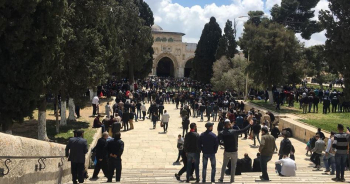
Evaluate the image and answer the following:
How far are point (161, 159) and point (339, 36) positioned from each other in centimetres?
989

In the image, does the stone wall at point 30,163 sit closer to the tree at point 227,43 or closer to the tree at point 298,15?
the tree at point 227,43

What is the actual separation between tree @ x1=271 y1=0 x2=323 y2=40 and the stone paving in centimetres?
3311

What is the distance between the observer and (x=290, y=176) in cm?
903

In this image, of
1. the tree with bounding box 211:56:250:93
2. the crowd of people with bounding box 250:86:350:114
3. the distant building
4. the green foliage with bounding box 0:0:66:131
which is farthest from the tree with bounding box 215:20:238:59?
the green foliage with bounding box 0:0:66:131

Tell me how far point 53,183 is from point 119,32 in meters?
25.6

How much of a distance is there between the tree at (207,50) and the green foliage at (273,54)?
818 inches

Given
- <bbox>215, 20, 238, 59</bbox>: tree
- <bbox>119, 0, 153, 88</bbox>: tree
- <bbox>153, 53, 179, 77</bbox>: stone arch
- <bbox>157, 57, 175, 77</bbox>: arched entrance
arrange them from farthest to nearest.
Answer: <bbox>157, 57, 175, 77</bbox>: arched entrance
<bbox>153, 53, 179, 77</bbox>: stone arch
<bbox>215, 20, 238, 59</bbox>: tree
<bbox>119, 0, 153, 88</bbox>: tree

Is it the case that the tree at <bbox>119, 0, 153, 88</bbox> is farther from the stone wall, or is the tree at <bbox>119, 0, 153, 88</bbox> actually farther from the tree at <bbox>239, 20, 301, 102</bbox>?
the stone wall

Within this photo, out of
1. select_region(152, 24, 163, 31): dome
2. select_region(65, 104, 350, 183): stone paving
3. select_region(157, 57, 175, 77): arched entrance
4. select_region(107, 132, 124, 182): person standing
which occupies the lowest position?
select_region(65, 104, 350, 183): stone paving

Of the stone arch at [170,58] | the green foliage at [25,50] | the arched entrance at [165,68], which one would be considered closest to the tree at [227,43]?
the stone arch at [170,58]

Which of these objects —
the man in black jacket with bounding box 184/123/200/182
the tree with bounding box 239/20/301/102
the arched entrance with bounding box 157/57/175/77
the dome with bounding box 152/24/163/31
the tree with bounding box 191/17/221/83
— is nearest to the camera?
the man in black jacket with bounding box 184/123/200/182

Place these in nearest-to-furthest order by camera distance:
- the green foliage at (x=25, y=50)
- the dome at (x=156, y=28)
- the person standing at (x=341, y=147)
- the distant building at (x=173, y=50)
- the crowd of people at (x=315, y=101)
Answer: the person standing at (x=341, y=147)
the green foliage at (x=25, y=50)
the crowd of people at (x=315, y=101)
the distant building at (x=173, y=50)
the dome at (x=156, y=28)

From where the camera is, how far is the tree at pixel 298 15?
159 ft

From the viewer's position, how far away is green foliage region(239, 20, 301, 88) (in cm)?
2569
